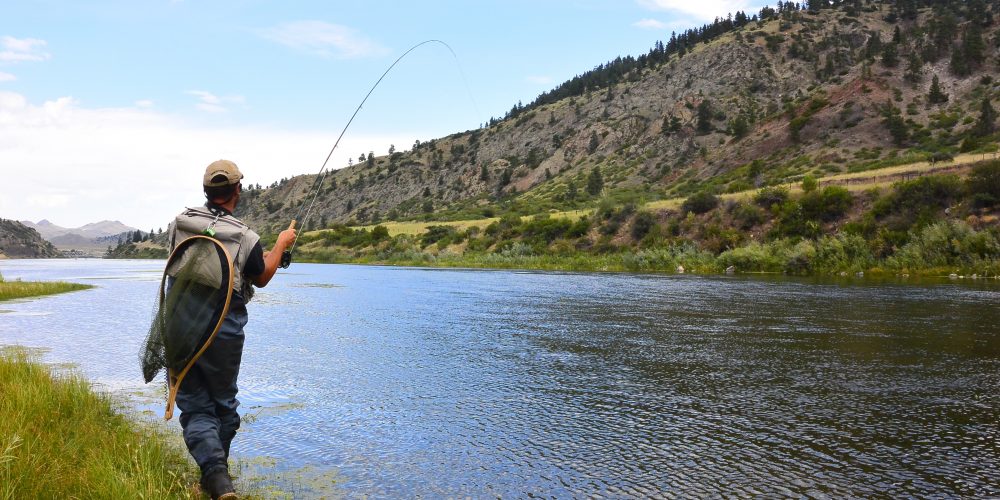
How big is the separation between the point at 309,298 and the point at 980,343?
20.8 m

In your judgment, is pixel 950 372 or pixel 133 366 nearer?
pixel 950 372

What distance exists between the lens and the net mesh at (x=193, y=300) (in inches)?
186

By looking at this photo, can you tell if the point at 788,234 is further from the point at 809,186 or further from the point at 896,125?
the point at 896,125

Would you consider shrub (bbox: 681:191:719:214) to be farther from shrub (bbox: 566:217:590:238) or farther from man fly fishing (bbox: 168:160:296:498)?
man fly fishing (bbox: 168:160:296:498)

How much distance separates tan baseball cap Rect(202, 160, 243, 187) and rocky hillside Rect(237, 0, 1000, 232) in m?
65.5

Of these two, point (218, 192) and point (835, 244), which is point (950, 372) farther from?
point (835, 244)

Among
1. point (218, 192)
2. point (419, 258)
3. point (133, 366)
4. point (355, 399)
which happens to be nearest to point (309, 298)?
point (133, 366)

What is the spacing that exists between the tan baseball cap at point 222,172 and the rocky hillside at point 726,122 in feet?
215

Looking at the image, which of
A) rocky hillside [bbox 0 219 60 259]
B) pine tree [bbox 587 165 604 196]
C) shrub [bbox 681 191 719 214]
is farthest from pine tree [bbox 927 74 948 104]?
rocky hillside [bbox 0 219 60 259]

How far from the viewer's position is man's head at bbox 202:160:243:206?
510 cm

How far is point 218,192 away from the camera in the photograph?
16.8 feet

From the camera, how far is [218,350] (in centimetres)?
484

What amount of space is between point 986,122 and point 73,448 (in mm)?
80783

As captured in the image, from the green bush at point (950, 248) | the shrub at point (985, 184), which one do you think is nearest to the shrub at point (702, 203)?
the shrub at point (985, 184)
